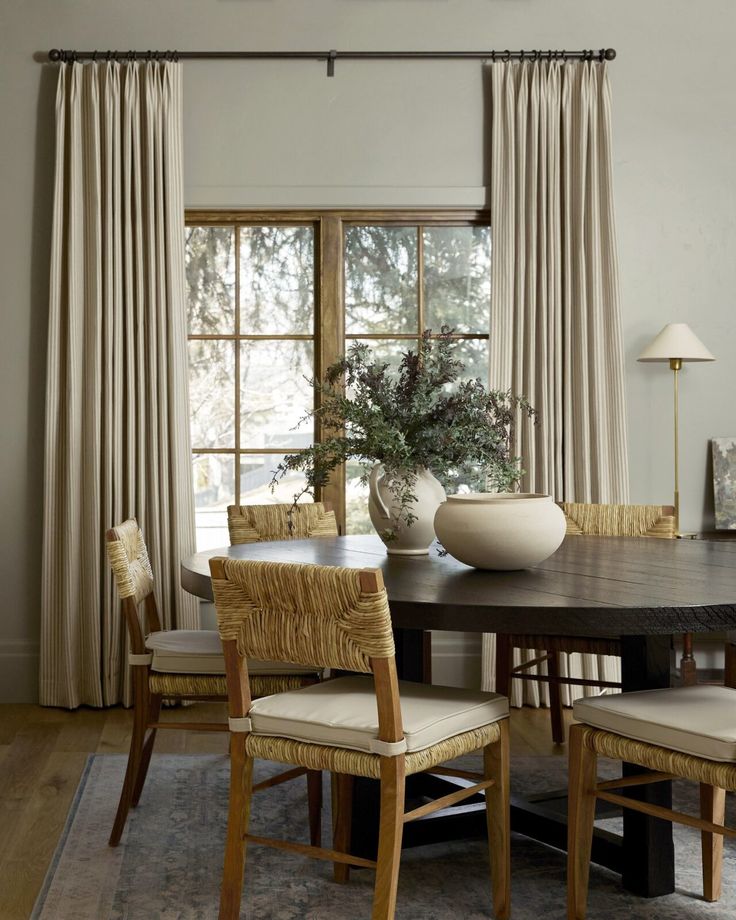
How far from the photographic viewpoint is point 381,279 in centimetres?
480

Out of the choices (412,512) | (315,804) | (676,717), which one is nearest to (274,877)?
(315,804)

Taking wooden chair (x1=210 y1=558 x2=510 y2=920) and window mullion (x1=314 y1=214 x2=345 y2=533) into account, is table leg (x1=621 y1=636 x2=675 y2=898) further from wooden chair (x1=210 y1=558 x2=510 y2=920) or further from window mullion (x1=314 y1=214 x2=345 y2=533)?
window mullion (x1=314 y1=214 x2=345 y2=533)

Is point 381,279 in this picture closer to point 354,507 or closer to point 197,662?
point 354,507

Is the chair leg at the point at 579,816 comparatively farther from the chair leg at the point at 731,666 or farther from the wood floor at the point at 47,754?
the wood floor at the point at 47,754

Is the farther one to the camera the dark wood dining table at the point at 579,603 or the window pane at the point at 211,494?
the window pane at the point at 211,494

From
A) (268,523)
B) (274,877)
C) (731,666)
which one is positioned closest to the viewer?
(274,877)

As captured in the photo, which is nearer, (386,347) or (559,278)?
(559,278)

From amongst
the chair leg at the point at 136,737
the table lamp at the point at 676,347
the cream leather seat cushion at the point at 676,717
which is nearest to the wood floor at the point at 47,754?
the chair leg at the point at 136,737

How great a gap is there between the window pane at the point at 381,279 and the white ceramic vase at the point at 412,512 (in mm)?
1897

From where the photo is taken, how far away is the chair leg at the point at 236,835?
2.23 meters

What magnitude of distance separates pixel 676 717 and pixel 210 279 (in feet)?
10.9

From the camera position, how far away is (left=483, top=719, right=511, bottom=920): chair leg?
2.35 metres

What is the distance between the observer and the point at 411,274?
4801mm

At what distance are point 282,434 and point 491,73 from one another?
195 centimetres
